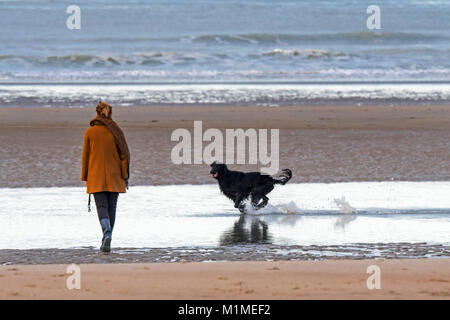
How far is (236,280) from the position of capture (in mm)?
6711

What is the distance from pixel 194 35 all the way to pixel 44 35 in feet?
32.9

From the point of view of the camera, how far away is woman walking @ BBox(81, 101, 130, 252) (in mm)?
8328

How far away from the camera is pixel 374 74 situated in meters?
38.7

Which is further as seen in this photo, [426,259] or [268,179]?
[268,179]

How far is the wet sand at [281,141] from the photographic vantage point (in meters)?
13.9

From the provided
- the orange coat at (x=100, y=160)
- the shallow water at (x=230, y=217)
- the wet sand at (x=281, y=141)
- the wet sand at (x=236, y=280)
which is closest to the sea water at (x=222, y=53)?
the wet sand at (x=281, y=141)

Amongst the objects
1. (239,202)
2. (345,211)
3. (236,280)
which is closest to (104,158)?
(236,280)

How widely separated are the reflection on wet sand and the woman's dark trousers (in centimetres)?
108

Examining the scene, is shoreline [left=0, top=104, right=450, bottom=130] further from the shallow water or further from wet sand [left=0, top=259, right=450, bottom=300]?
wet sand [left=0, top=259, right=450, bottom=300]

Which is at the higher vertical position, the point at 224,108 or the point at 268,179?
the point at 224,108

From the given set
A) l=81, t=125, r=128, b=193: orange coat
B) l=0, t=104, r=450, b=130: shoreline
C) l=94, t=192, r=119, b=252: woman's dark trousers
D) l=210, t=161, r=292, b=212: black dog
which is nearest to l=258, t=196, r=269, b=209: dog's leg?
l=210, t=161, r=292, b=212: black dog
